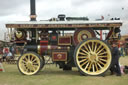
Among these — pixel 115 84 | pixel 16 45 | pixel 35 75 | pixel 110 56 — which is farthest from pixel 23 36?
pixel 115 84

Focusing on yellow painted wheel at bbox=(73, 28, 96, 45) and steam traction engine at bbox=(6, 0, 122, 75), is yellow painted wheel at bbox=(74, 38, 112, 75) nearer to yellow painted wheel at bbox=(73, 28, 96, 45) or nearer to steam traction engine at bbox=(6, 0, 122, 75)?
steam traction engine at bbox=(6, 0, 122, 75)

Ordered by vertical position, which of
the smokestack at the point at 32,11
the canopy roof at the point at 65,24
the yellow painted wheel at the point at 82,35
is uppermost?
the smokestack at the point at 32,11

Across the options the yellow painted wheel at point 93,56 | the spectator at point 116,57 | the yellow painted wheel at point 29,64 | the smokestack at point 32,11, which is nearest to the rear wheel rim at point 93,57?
the yellow painted wheel at point 93,56

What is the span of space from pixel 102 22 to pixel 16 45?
13.0 ft

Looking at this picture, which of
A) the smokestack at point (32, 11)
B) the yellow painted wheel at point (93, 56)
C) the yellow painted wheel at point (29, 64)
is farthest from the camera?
the smokestack at point (32, 11)

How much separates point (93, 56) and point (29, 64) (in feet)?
9.01

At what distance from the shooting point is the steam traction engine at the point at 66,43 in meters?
7.83

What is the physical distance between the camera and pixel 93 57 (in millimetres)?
7836

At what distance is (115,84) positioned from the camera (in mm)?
6234

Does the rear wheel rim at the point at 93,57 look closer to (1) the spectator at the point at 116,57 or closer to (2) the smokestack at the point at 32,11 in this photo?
(1) the spectator at the point at 116,57

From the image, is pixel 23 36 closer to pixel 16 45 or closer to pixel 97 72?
pixel 16 45

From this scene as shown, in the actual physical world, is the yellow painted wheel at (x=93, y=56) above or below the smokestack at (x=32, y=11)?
below

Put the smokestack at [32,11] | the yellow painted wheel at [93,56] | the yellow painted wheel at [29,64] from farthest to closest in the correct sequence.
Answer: the smokestack at [32,11] → the yellow painted wheel at [29,64] → the yellow painted wheel at [93,56]

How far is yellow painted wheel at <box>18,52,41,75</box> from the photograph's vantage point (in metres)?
8.05
